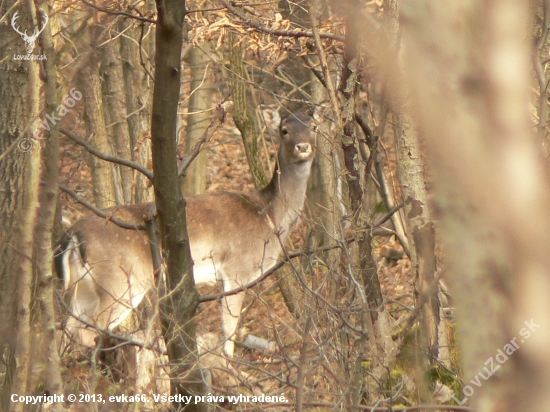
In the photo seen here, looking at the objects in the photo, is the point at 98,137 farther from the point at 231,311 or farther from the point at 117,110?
the point at 231,311

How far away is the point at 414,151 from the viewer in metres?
5.00

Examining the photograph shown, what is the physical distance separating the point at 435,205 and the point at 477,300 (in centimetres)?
14

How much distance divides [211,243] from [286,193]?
117cm

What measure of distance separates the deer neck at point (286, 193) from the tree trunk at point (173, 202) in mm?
4294

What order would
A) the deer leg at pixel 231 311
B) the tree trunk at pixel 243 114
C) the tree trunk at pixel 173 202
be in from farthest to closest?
1. the tree trunk at pixel 243 114
2. the deer leg at pixel 231 311
3. the tree trunk at pixel 173 202

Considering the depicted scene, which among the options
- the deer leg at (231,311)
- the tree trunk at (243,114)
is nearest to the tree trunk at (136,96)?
the tree trunk at (243,114)

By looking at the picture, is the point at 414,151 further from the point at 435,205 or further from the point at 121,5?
the point at 435,205

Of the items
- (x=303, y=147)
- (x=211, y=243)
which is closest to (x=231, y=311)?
(x=211, y=243)

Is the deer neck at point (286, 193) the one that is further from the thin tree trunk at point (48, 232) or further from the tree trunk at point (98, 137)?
the thin tree trunk at point (48, 232)

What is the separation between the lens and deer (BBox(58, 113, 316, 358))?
7410mm

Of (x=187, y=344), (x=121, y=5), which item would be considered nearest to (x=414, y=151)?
(x=187, y=344)

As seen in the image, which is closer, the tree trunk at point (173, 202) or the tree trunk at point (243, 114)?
the tree trunk at point (173, 202)

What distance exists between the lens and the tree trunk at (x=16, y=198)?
2965 millimetres

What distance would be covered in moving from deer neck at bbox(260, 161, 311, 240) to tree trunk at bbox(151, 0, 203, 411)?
4.29m
